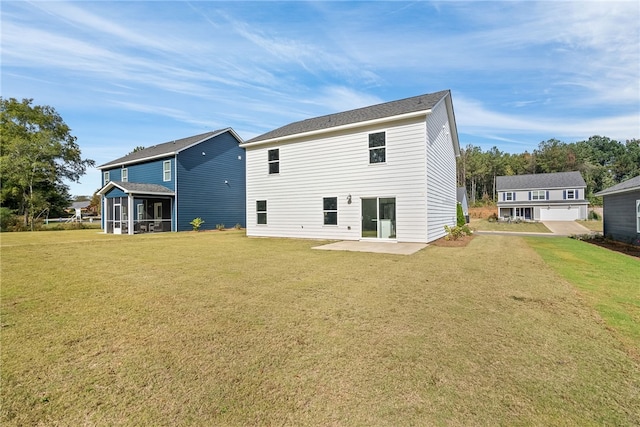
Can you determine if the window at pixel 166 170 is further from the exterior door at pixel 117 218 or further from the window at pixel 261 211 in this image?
the window at pixel 261 211

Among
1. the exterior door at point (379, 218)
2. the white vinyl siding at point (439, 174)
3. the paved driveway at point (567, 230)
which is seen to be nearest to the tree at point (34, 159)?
the exterior door at point (379, 218)

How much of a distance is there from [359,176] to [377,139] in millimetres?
1854

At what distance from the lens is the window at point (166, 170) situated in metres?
21.6

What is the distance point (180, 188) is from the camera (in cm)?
2138

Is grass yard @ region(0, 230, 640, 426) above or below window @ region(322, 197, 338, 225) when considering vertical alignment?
below

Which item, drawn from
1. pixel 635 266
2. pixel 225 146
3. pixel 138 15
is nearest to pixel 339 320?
pixel 635 266

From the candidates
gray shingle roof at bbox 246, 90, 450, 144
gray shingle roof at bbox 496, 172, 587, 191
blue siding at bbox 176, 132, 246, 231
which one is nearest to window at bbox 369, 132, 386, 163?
gray shingle roof at bbox 246, 90, 450, 144

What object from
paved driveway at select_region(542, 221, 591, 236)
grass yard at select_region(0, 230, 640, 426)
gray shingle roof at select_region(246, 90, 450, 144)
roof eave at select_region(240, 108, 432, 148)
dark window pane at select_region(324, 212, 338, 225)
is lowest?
paved driveway at select_region(542, 221, 591, 236)

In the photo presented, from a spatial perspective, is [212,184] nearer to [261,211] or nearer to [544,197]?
[261,211]

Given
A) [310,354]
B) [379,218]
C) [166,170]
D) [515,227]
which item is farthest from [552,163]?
[310,354]

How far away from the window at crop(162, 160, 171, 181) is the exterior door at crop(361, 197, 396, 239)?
15.6m

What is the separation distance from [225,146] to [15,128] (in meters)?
23.1

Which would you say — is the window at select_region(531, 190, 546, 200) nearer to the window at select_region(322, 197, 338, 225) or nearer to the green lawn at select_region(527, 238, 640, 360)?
the green lawn at select_region(527, 238, 640, 360)

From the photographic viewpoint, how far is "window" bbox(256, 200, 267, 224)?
667 inches
